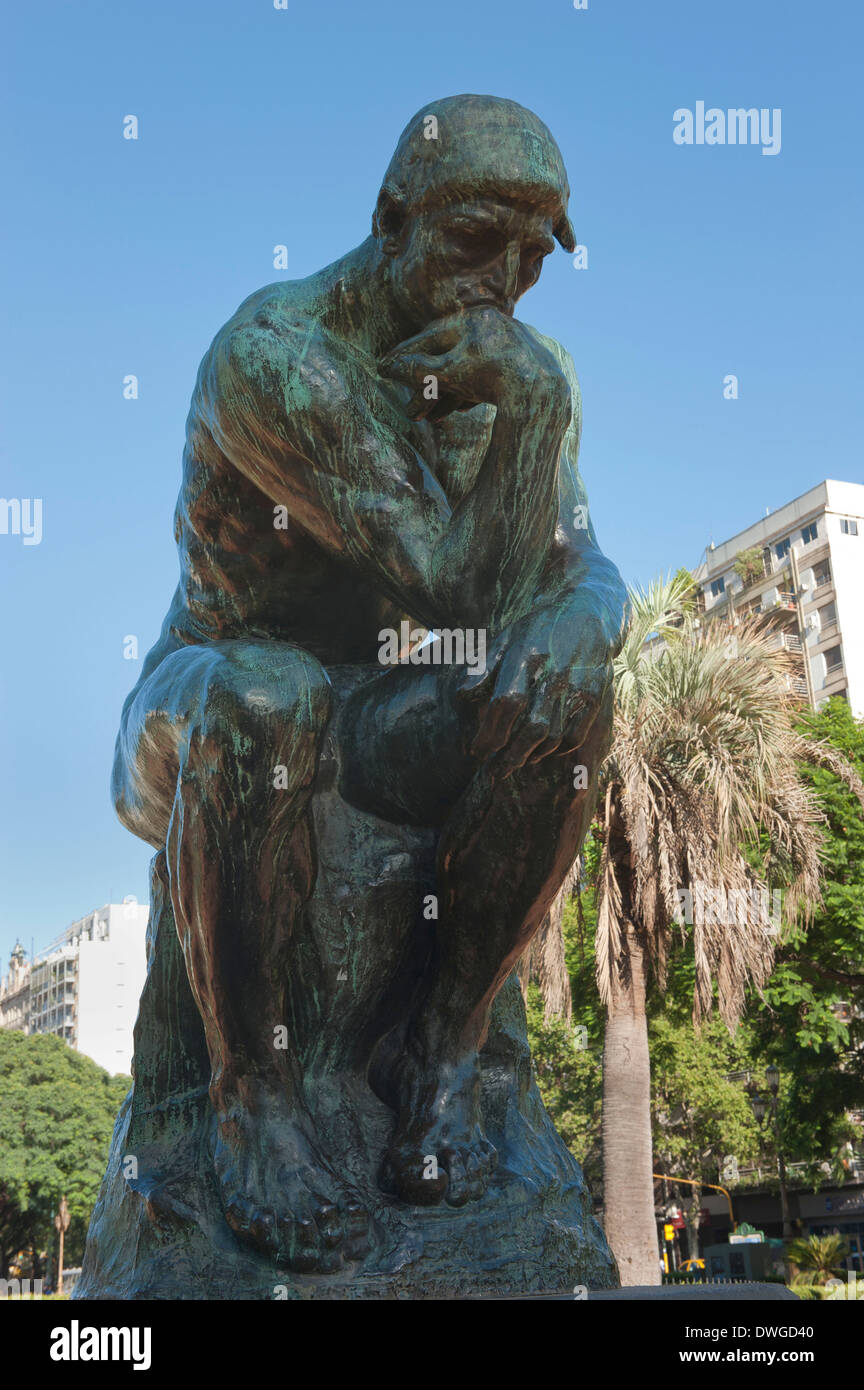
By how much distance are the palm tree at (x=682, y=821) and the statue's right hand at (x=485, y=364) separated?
11.7 metres

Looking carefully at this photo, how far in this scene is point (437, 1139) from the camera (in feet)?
9.18

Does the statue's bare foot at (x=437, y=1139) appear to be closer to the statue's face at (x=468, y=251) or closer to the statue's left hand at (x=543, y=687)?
the statue's left hand at (x=543, y=687)

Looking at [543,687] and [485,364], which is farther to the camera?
[485,364]

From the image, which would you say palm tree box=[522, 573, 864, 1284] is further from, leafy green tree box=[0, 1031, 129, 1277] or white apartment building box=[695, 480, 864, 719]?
white apartment building box=[695, 480, 864, 719]

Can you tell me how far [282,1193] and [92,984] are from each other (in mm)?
82747

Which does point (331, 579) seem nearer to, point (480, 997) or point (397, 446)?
point (397, 446)

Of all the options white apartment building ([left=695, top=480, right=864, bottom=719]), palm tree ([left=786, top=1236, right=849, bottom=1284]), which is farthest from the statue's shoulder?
white apartment building ([left=695, top=480, right=864, bottom=719])

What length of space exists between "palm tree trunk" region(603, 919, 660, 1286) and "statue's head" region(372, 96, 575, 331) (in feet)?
40.7

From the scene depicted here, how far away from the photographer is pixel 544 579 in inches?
122

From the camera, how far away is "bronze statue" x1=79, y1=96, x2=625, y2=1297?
2689 millimetres

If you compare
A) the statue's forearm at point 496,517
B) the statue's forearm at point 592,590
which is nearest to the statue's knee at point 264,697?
the statue's forearm at point 496,517

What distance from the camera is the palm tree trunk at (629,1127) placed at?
45.1ft

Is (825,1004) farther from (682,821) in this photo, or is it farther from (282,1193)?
(282,1193)

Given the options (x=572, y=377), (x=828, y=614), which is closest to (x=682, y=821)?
(x=572, y=377)
